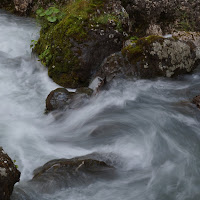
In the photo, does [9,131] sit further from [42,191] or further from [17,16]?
[17,16]

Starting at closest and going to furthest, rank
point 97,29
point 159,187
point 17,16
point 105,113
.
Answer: point 159,187 < point 105,113 < point 97,29 < point 17,16

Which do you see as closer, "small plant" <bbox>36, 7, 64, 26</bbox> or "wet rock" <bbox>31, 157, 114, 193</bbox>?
"wet rock" <bbox>31, 157, 114, 193</bbox>

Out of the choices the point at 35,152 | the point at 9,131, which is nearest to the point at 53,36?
the point at 9,131

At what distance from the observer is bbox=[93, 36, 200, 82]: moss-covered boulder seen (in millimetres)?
6285

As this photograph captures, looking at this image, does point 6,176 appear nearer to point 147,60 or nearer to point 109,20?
point 147,60

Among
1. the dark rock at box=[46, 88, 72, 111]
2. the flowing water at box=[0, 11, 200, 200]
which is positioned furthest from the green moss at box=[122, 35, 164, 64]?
the dark rock at box=[46, 88, 72, 111]

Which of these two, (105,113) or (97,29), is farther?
(97,29)

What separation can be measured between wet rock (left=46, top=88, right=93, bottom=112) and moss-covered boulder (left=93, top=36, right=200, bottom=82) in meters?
0.78

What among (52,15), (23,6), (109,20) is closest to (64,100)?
(109,20)

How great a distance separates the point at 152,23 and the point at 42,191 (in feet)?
19.6

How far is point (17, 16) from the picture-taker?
401 inches

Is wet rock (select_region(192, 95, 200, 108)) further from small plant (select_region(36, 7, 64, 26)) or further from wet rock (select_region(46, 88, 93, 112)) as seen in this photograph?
small plant (select_region(36, 7, 64, 26))

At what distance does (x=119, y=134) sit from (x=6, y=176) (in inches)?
89.3

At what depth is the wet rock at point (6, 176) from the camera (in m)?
3.06
